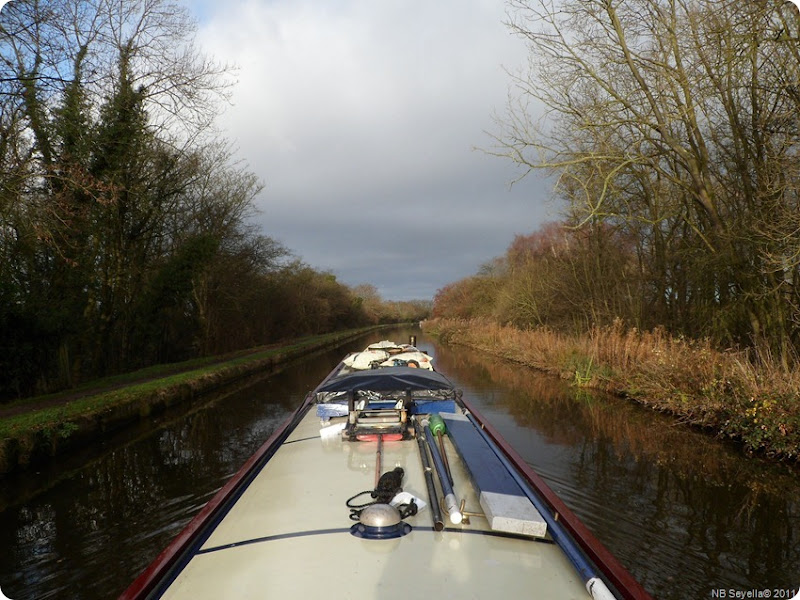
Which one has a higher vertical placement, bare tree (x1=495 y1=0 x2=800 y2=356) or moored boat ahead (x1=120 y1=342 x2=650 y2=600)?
bare tree (x1=495 y1=0 x2=800 y2=356)

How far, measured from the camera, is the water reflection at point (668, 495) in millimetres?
3689

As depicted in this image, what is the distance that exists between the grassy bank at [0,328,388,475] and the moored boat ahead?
4.20 meters

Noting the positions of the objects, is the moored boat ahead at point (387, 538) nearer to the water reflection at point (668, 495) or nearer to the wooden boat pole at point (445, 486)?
the wooden boat pole at point (445, 486)

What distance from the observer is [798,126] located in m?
6.49

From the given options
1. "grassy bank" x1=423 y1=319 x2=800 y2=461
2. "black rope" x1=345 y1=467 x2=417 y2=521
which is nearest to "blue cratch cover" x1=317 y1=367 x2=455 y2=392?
"black rope" x1=345 y1=467 x2=417 y2=521

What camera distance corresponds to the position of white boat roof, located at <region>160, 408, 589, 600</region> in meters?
2.23

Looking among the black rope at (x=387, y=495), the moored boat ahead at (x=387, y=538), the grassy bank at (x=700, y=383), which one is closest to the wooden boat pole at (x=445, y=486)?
the moored boat ahead at (x=387, y=538)

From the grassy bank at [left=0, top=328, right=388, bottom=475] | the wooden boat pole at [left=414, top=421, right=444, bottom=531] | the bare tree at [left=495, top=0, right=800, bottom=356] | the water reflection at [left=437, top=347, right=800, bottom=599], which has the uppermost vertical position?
the bare tree at [left=495, top=0, right=800, bottom=356]

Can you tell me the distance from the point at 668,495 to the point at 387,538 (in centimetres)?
400

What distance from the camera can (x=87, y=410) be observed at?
7.81 meters

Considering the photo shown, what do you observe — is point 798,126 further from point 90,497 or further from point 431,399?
point 90,497

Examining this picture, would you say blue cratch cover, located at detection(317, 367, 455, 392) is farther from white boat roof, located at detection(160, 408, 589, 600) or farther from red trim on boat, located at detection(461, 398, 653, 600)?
white boat roof, located at detection(160, 408, 589, 600)

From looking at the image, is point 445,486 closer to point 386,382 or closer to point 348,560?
point 348,560

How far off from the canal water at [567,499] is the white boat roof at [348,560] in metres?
1.47
